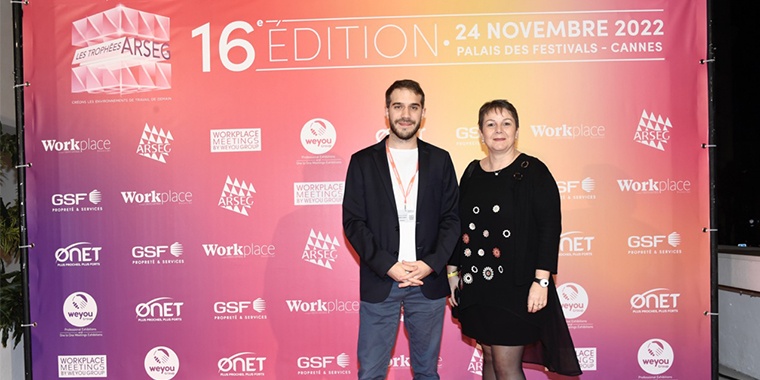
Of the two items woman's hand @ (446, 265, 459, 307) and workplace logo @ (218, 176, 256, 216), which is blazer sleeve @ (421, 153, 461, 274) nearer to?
woman's hand @ (446, 265, 459, 307)

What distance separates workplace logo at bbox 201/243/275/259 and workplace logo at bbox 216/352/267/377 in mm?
643

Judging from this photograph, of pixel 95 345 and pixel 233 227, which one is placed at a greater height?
pixel 233 227

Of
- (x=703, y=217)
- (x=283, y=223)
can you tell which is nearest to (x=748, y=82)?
(x=703, y=217)

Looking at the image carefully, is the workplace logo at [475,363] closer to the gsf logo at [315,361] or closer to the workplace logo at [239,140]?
the gsf logo at [315,361]

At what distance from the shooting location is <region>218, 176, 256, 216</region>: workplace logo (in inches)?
137

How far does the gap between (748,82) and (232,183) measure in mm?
4023

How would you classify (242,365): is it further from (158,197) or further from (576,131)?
(576,131)

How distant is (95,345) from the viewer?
352 cm

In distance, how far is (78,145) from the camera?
355 cm

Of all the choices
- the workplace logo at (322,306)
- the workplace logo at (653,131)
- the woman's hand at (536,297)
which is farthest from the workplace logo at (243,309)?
the workplace logo at (653,131)

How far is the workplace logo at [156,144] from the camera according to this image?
351 cm

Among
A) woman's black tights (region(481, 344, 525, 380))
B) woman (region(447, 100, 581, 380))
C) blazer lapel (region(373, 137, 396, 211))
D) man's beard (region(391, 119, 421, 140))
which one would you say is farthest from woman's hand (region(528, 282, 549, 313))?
man's beard (region(391, 119, 421, 140))

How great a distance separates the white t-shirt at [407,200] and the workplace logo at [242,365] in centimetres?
150

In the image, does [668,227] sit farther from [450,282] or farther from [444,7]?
[444,7]
